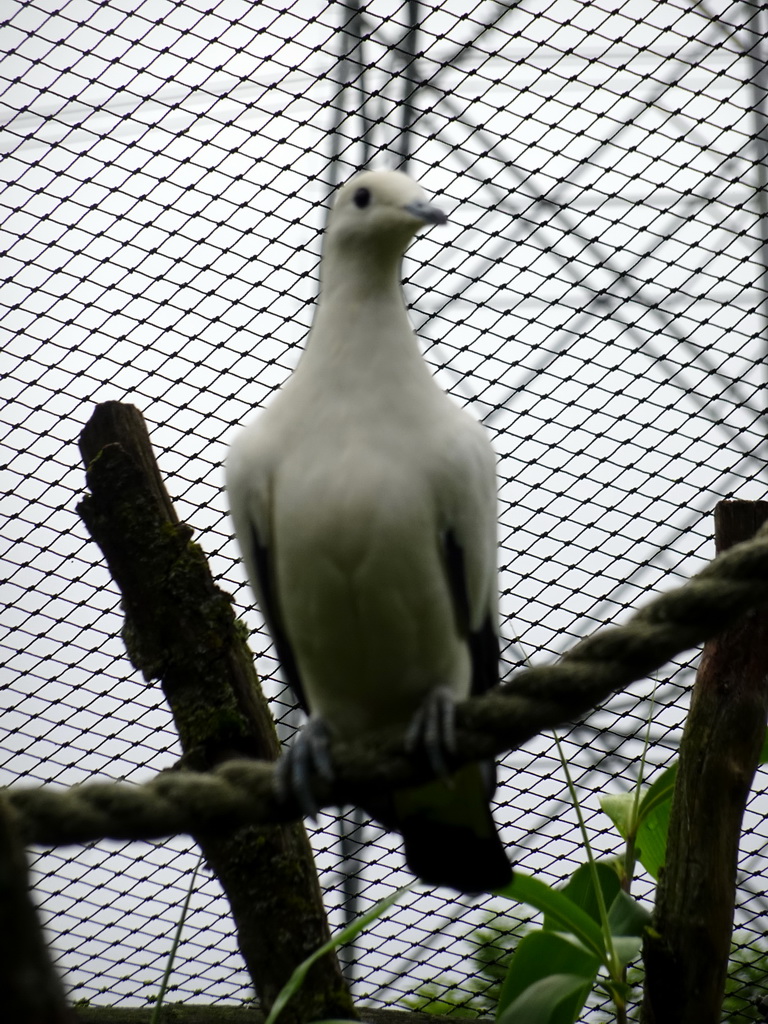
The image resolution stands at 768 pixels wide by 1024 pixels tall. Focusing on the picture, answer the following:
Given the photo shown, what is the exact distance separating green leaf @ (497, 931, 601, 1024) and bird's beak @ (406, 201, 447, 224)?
1.09m

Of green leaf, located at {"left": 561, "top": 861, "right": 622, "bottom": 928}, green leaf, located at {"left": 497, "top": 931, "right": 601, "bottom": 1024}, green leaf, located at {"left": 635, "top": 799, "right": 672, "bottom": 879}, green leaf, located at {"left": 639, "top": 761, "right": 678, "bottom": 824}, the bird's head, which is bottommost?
green leaf, located at {"left": 635, "top": 799, "right": 672, "bottom": 879}

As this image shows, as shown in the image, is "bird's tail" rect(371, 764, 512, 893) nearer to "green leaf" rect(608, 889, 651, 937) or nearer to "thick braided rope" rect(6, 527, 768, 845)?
"green leaf" rect(608, 889, 651, 937)

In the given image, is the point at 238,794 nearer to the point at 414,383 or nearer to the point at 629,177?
the point at 414,383

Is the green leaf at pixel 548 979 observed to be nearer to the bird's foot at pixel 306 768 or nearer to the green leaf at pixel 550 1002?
the green leaf at pixel 550 1002

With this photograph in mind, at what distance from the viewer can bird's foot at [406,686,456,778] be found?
4.33 feet

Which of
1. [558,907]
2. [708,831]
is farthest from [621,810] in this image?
[558,907]

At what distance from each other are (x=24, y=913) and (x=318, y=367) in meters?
1.05

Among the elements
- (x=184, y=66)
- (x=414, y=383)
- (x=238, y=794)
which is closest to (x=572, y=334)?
(x=184, y=66)

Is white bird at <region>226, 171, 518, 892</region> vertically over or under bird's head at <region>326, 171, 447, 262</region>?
under

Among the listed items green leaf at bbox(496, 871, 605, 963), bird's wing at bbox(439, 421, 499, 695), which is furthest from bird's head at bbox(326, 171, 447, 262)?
green leaf at bbox(496, 871, 605, 963)

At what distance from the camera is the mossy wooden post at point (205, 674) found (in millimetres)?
1706

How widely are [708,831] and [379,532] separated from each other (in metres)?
0.80

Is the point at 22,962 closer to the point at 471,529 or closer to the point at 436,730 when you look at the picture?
the point at 436,730

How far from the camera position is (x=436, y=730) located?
1396 mm
